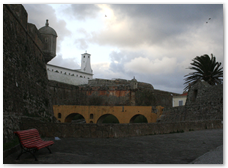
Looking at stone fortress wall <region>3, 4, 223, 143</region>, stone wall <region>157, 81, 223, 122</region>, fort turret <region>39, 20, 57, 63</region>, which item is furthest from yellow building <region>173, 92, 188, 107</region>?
fort turret <region>39, 20, 57, 63</region>

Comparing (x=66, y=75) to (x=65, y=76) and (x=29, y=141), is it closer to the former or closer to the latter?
(x=65, y=76)

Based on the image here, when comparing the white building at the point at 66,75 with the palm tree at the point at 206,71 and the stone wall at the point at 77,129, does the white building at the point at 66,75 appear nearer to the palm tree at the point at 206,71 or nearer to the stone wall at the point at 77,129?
the palm tree at the point at 206,71

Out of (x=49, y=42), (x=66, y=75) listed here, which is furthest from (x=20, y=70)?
(x=66, y=75)

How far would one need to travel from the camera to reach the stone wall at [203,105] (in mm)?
16062

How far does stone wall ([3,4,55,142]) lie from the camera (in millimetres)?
8310

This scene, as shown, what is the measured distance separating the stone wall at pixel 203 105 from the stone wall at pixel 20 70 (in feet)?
34.5

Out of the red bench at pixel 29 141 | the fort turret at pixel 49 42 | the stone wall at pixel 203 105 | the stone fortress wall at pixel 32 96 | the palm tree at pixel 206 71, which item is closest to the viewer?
the red bench at pixel 29 141

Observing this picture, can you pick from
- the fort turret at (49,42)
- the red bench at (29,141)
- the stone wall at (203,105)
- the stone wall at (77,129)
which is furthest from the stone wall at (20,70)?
the stone wall at (203,105)

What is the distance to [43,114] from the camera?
40.8 feet

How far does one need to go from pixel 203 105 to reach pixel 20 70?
42.0 ft

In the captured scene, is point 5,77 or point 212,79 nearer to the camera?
point 5,77
